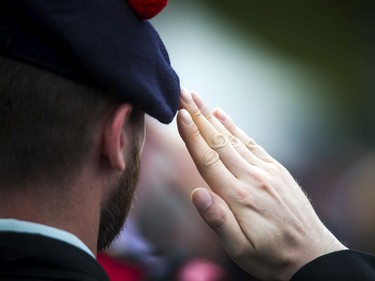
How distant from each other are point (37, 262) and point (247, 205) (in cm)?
69

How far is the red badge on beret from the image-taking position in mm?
1432

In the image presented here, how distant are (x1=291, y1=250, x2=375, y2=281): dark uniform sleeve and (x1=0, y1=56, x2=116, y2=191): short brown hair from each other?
0.73 meters

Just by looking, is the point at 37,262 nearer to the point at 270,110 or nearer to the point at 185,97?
the point at 185,97

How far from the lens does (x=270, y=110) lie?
4555 millimetres

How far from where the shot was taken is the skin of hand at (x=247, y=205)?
1749 millimetres

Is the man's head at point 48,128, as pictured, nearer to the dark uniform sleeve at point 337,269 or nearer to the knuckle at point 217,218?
the knuckle at point 217,218

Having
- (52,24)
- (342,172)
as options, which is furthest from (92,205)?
(342,172)

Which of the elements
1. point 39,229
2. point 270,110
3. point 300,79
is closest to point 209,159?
point 39,229

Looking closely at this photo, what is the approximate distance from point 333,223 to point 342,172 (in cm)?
50

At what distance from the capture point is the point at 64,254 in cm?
124

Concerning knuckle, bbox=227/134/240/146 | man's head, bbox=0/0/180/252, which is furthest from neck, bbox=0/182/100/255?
knuckle, bbox=227/134/240/146

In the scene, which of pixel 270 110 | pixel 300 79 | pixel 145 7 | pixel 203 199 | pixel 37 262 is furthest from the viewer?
pixel 300 79

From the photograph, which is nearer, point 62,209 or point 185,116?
point 62,209

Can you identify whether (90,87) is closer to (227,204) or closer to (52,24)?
(52,24)
